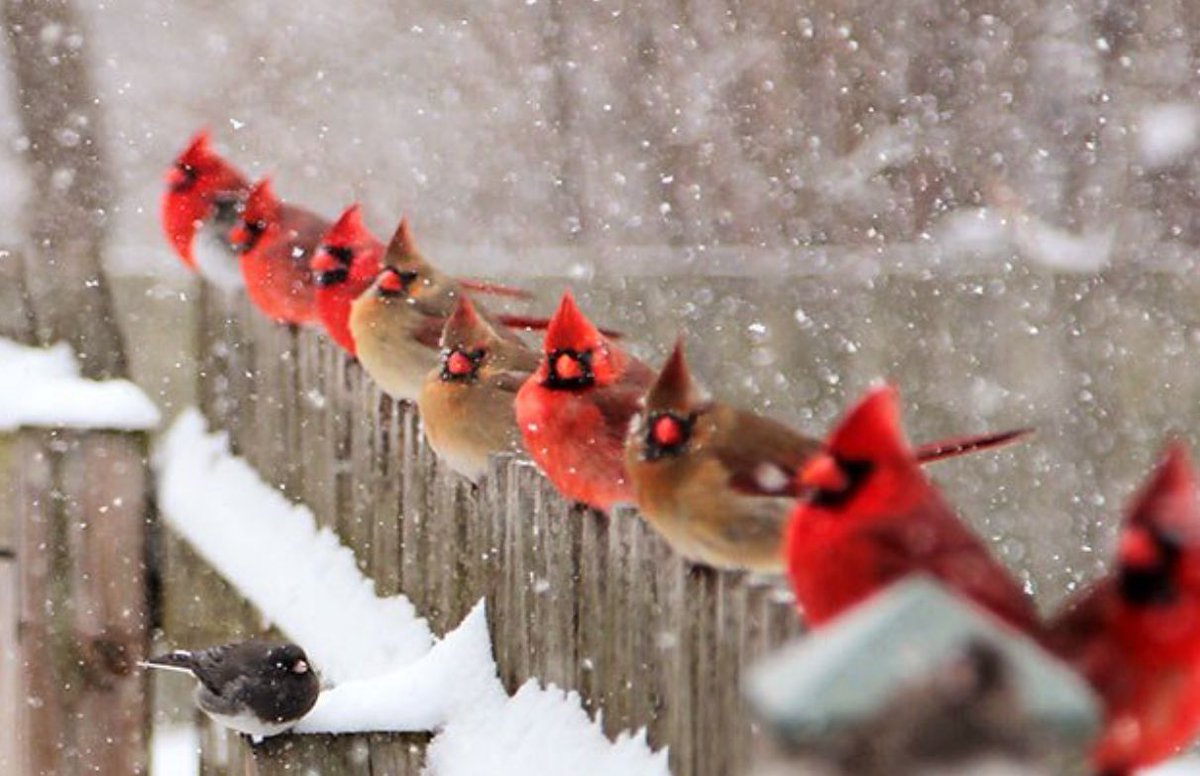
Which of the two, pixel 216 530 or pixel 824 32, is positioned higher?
pixel 824 32

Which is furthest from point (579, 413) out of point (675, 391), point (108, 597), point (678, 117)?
point (678, 117)

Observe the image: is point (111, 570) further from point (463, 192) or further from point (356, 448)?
point (463, 192)

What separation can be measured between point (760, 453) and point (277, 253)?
386 centimetres

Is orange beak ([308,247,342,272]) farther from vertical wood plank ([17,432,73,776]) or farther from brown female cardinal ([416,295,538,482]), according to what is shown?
brown female cardinal ([416,295,538,482])

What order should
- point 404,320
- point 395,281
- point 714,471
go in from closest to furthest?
point 714,471, point 404,320, point 395,281

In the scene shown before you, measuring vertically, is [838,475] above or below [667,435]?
below

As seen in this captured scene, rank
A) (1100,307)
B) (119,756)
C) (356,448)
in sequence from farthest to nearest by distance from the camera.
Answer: (1100,307), (119,756), (356,448)

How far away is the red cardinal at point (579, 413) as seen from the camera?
4.16 m

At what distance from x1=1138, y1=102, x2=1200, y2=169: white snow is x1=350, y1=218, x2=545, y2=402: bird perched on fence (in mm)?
6828

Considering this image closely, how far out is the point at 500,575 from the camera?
15.2ft

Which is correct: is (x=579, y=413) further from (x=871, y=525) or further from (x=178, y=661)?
(x=871, y=525)

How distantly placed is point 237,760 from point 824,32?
8330 millimetres

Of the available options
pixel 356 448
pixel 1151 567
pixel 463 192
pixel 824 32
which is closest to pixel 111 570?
pixel 356 448

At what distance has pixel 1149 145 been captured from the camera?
479 inches
